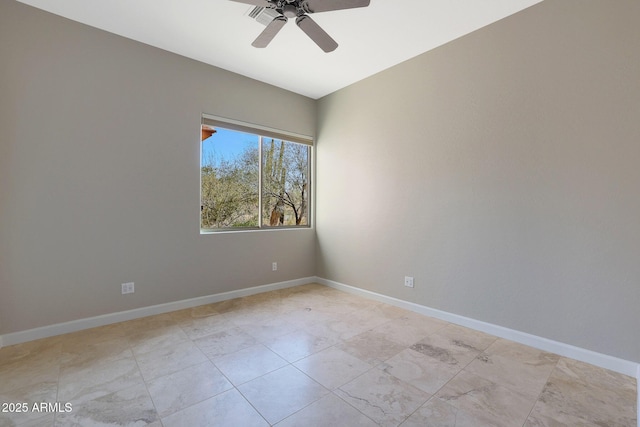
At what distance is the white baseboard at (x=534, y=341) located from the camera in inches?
77.7

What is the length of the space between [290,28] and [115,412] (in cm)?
316

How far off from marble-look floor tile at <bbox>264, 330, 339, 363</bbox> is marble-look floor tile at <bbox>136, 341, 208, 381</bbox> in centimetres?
56

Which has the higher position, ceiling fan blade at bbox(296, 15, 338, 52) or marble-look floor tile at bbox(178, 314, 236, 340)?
ceiling fan blade at bbox(296, 15, 338, 52)

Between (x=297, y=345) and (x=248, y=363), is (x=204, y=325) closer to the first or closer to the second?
(x=248, y=363)

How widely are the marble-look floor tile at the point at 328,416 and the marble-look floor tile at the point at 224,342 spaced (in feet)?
2.96

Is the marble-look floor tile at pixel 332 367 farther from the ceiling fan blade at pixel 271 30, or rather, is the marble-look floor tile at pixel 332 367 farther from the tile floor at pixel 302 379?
the ceiling fan blade at pixel 271 30

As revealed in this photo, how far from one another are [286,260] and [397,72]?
285cm

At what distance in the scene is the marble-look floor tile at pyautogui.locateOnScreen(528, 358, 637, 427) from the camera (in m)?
1.54

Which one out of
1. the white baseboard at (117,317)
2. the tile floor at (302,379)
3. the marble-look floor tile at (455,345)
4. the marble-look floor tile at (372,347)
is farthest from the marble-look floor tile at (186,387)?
the marble-look floor tile at (455,345)

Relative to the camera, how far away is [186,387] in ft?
5.83

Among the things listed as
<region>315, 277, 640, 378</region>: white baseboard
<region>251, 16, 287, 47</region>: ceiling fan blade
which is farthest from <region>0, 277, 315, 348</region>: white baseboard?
<region>251, 16, 287, 47</region>: ceiling fan blade

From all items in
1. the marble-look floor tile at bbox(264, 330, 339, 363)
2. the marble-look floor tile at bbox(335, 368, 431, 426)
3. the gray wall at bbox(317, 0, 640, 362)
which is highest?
the gray wall at bbox(317, 0, 640, 362)

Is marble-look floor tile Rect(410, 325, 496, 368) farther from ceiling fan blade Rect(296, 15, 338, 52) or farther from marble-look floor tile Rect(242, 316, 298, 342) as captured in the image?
ceiling fan blade Rect(296, 15, 338, 52)

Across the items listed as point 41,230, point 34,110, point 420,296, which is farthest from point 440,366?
point 34,110
